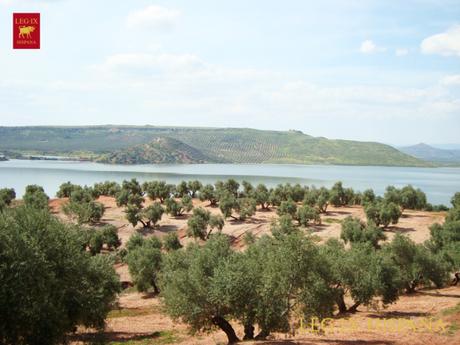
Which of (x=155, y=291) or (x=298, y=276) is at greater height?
(x=298, y=276)

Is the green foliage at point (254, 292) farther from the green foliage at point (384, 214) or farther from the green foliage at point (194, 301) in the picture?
the green foliage at point (384, 214)

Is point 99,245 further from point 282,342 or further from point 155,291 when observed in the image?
point 282,342

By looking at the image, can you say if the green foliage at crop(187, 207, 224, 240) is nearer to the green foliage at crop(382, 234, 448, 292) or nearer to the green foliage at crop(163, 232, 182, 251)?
the green foliage at crop(163, 232, 182, 251)

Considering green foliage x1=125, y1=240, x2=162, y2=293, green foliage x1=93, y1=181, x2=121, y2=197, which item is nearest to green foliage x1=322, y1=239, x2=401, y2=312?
green foliage x1=125, y1=240, x2=162, y2=293

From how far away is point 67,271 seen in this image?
26844 millimetres

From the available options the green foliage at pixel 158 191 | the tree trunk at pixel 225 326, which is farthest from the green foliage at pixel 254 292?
the green foliage at pixel 158 191

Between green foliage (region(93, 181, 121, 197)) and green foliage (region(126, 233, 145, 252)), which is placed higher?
green foliage (region(93, 181, 121, 197))

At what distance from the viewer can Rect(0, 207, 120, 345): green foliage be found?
71.1 ft

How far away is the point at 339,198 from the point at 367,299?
233ft

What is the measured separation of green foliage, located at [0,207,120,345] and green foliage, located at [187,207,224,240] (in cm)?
5133

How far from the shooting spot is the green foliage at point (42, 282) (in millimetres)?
21672

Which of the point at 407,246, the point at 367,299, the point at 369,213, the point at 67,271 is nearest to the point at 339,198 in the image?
the point at 369,213

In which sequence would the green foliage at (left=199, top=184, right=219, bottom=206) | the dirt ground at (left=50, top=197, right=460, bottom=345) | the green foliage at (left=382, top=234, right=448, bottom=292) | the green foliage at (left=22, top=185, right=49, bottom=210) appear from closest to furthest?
the dirt ground at (left=50, top=197, right=460, bottom=345), the green foliage at (left=382, top=234, right=448, bottom=292), the green foliage at (left=22, top=185, right=49, bottom=210), the green foliage at (left=199, top=184, right=219, bottom=206)

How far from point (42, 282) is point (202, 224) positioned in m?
60.3
